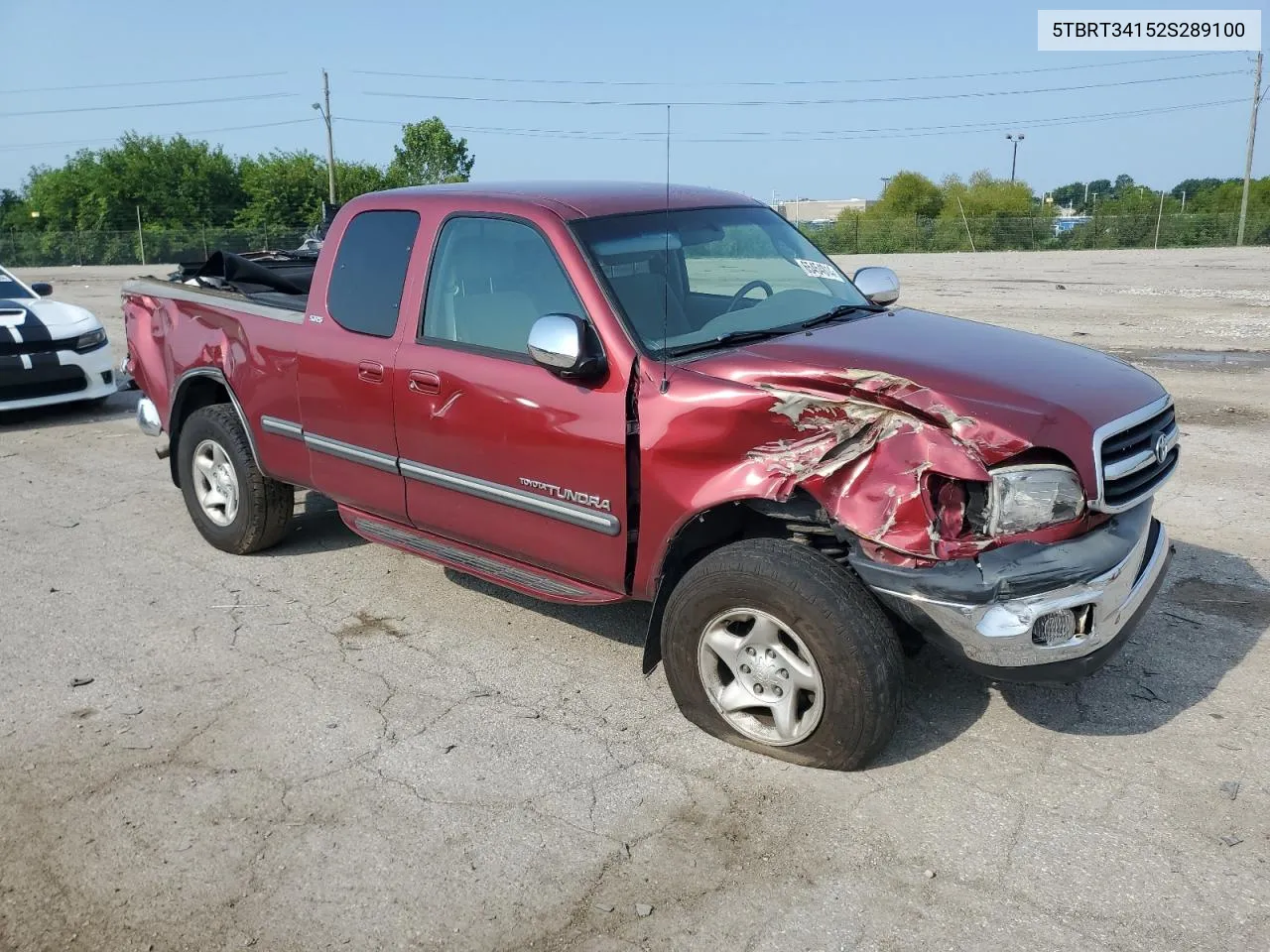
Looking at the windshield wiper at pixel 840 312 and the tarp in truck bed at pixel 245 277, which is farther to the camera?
the tarp in truck bed at pixel 245 277

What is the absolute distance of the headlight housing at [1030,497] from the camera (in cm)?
330

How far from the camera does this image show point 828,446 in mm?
3359

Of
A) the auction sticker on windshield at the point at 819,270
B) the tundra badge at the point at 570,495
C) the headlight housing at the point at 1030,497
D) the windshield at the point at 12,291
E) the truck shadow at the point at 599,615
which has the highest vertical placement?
the auction sticker on windshield at the point at 819,270

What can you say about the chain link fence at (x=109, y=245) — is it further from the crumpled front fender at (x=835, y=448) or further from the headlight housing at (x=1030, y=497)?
the headlight housing at (x=1030, y=497)

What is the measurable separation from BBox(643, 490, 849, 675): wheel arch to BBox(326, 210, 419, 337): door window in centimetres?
171

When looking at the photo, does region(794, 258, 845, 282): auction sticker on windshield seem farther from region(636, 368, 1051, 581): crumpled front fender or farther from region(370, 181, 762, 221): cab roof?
region(636, 368, 1051, 581): crumpled front fender

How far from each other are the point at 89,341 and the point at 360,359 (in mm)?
6543

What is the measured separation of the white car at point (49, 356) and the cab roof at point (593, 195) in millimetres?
6172

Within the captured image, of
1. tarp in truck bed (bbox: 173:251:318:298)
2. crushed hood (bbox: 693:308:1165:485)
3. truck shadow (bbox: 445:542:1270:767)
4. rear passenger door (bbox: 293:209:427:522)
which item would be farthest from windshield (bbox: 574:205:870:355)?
tarp in truck bed (bbox: 173:251:318:298)

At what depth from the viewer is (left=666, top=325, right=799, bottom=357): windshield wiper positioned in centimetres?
394

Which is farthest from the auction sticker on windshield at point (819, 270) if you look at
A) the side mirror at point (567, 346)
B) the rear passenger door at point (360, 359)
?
the rear passenger door at point (360, 359)

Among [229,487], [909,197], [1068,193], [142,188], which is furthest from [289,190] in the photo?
[1068,193]

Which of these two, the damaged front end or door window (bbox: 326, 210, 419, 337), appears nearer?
the damaged front end

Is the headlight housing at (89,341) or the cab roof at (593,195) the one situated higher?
the cab roof at (593,195)
